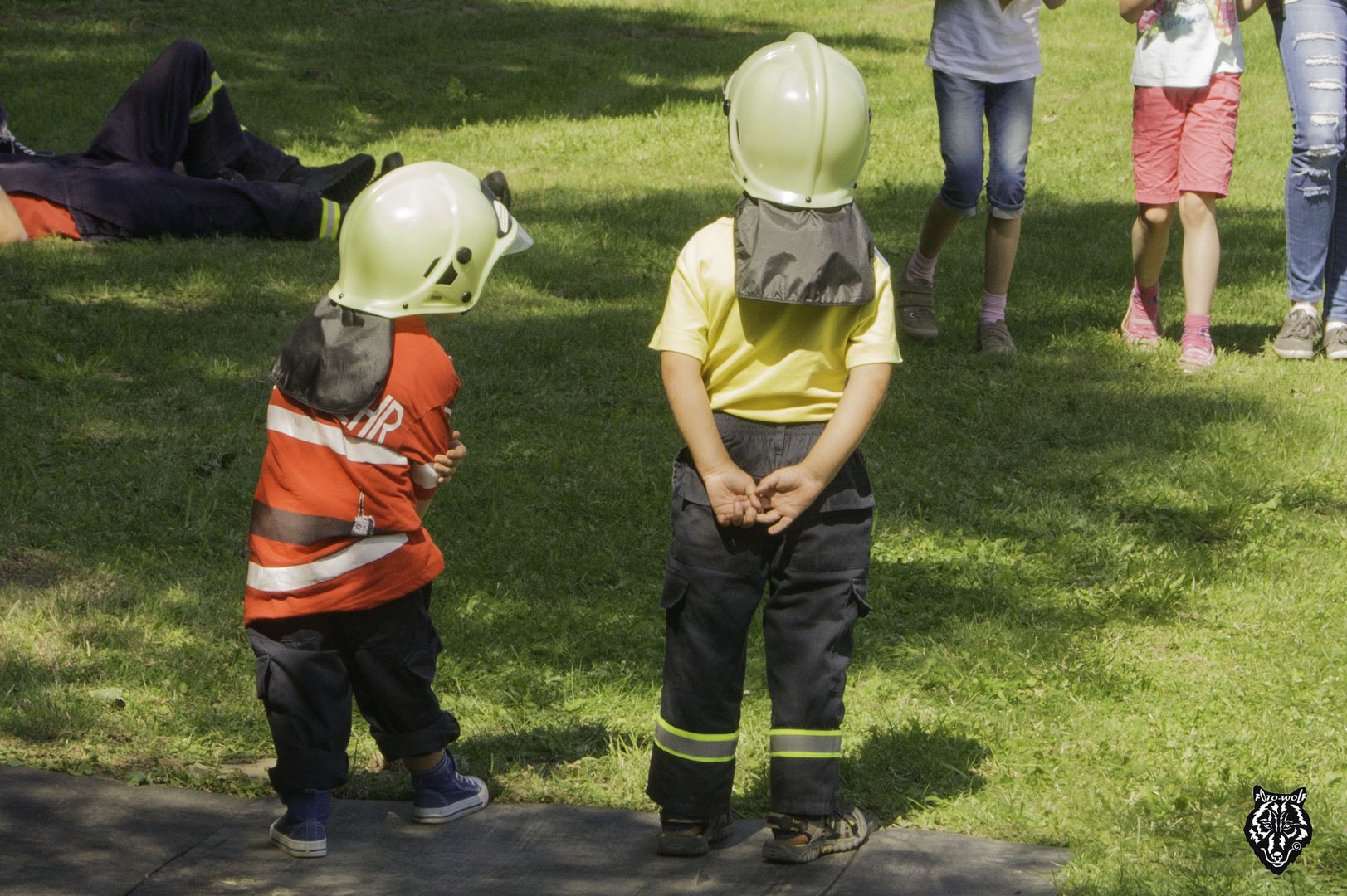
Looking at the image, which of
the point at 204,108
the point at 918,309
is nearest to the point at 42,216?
the point at 204,108

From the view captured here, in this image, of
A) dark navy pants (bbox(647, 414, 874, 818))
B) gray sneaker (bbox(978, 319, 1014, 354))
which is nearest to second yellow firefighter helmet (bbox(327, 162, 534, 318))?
dark navy pants (bbox(647, 414, 874, 818))

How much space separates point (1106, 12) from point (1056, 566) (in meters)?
14.7

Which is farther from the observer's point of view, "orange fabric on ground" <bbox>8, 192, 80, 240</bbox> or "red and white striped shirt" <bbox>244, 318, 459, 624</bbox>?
"orange fabric on ground" <bbox>8, 192, 80, 240</bbox>

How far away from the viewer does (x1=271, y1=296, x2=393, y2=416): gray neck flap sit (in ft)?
10.8

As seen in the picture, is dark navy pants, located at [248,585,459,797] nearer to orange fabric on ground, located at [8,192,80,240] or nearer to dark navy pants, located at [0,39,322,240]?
dark navy pants, located at [0,39,322,240]

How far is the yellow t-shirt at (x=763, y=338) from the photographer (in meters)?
3.32

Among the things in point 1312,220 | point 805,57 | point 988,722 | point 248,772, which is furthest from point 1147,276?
point 248,772

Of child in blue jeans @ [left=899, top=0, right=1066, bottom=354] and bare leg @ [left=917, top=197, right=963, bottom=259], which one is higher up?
child in blue jeans @ [left=899, top=0, right=1066, bottom=354]

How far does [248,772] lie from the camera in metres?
3.92

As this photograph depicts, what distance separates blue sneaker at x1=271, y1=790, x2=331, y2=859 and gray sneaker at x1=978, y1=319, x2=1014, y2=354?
4.36 m

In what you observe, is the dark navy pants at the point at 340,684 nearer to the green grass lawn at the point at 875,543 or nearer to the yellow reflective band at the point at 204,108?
the green grass lawn at the point at 875,543

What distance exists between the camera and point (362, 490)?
11.0 ft

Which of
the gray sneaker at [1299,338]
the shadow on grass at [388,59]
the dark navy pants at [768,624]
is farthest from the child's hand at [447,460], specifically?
the shadow on grass at [388,59]

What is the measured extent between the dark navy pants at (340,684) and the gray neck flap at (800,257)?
1046mm
